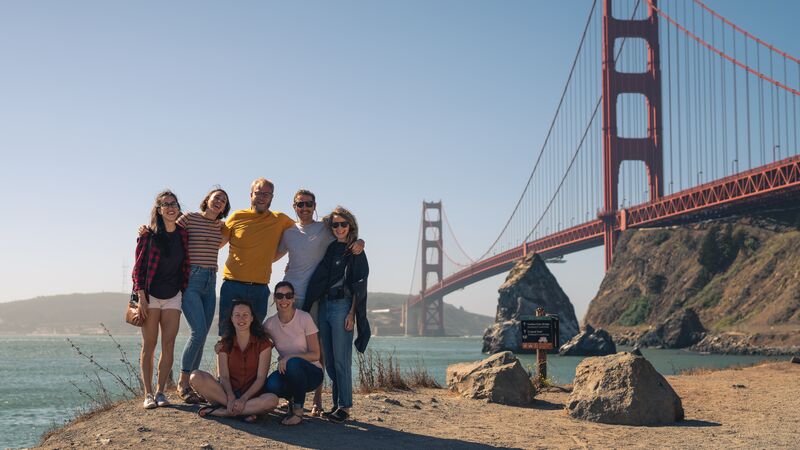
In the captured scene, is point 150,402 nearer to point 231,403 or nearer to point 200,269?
point 231,403

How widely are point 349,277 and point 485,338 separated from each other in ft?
134

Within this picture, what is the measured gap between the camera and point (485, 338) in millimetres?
46250

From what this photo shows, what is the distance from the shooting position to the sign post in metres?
10.5

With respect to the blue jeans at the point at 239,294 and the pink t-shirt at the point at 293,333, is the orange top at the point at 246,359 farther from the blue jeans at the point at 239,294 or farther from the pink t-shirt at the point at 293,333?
the blue jeans at the point at 239,294

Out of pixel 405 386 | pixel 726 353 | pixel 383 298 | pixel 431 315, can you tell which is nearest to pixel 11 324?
pixel 383 298

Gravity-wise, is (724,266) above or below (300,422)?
above

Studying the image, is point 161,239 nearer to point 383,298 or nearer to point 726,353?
point 726,353

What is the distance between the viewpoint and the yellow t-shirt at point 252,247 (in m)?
6.15

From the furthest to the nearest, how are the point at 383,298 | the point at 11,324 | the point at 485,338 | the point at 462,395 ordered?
the point at 11,324, the point at 383,298, the point at 485,338, the point at 462,395

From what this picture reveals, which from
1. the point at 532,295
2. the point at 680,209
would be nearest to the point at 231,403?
the point at 680,209

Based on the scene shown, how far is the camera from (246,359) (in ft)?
19.0

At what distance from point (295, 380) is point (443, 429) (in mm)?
1438

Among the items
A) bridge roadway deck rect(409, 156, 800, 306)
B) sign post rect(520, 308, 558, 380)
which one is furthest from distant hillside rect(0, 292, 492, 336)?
sign post rect(520, 308, 558, 380)

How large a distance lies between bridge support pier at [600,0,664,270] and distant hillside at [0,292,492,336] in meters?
70.6
